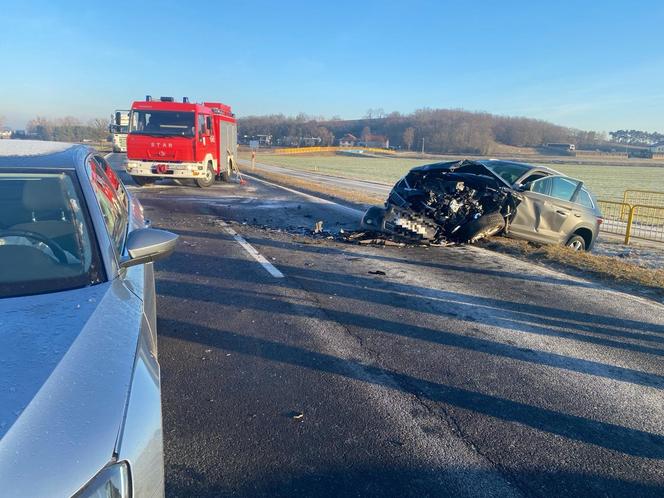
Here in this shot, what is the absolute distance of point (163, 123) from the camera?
1769cm

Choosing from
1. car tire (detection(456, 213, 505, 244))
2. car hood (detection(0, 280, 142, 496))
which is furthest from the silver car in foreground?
car tire (detection(456, 213, 505, 244))

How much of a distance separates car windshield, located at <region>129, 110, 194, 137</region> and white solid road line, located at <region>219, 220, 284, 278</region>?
805cm

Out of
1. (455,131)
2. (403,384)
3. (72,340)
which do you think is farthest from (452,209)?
(455,131)

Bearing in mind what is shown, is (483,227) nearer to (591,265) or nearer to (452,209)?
(452,209)

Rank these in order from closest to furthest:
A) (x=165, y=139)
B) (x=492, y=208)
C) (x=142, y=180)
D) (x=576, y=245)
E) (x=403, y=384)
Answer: (x=403, y=384) < (x=492, y=208) < (x=576, y=245) < (x=165, y=139) < (x=142, y=180)

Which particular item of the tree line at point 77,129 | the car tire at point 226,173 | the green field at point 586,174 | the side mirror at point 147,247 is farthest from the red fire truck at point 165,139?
the tree line at point 77,129

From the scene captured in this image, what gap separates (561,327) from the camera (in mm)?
5191

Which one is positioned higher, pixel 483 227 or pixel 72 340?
pixel 72 340

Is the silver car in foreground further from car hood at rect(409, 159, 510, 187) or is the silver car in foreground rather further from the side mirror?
car hood at rect(409, 159, 510, 187)

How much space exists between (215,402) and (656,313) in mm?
5152

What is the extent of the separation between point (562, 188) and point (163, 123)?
13.4 m

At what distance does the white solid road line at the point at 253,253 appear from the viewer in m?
6.88

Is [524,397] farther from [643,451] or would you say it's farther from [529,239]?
[529,239]

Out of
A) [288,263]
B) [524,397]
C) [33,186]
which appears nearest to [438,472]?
[524,397]
